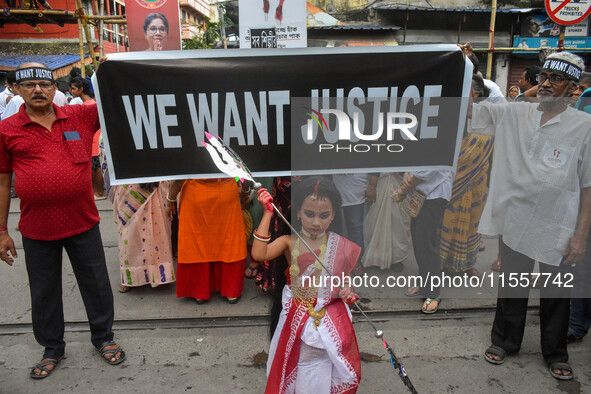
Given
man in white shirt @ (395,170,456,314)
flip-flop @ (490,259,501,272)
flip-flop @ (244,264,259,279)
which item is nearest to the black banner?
man in white shirt @ (395,170,456,314)

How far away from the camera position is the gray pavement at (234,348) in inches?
103

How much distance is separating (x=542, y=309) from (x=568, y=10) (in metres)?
3.97

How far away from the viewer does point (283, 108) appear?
254 cm

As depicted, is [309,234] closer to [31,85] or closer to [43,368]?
[31,85]

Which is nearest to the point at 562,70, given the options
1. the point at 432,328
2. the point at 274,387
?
the point at 432,328

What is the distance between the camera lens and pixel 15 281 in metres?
4.01

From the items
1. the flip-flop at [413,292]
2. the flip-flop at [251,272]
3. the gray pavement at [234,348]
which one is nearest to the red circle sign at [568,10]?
the gray pavement at [234,348]

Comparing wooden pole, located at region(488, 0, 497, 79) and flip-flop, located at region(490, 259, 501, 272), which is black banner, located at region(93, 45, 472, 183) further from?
wooden pole, located at region(488, 0, 497, 79)

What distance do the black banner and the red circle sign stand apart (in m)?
3.53

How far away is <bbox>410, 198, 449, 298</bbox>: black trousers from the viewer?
337 centimetres

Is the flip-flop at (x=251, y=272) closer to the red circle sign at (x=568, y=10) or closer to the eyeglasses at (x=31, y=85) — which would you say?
the eyeglasses at (x=31, y=85)

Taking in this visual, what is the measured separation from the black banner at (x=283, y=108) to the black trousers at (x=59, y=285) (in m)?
0.54

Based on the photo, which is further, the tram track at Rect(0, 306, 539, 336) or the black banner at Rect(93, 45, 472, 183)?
the tram track at Rect(0, 306, 539, 336)

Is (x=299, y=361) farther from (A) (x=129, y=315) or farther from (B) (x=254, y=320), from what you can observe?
(A) (x=129, y=315)
